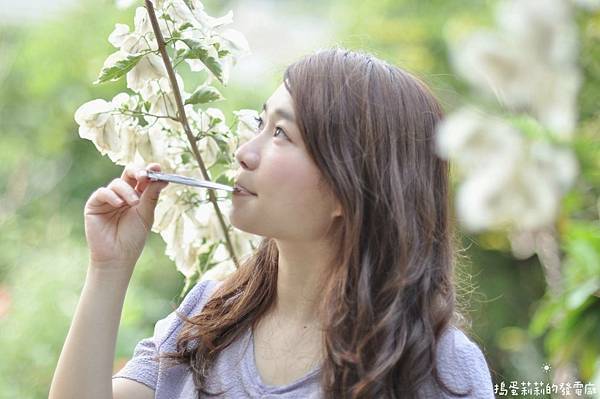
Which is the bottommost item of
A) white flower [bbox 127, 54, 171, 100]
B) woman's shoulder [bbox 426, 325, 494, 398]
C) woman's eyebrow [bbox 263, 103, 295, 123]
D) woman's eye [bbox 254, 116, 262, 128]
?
woman's shoulder [bbox 426, 325, 494, 398]

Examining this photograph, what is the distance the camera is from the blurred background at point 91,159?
8.28ft

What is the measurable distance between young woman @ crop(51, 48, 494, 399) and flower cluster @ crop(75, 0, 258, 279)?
52mm

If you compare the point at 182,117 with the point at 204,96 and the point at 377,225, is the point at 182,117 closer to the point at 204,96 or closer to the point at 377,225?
the point at 204,96

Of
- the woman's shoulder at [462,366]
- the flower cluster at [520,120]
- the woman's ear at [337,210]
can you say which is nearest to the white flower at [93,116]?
the woman's ear at [337,210]

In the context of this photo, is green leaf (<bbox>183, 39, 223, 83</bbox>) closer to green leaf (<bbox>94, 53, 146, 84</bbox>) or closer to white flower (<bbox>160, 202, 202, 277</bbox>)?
green leaf (<bbox>94, 53, 146, 84</bbox>)

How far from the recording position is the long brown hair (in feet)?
3.67

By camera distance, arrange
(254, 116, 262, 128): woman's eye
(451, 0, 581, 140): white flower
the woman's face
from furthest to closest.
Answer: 1. (254, 116, 262, 128): woman's eye
2. the woman's face
3. (451, 0, 581, 140): white flower

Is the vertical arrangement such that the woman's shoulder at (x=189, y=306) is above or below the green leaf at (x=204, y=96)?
below

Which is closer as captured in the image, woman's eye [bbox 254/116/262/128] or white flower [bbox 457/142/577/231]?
white flower [bbox 457/142/577/231]

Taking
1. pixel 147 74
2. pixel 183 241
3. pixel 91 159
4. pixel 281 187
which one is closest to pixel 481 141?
pixel 281 187

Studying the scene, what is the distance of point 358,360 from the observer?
1099 mm

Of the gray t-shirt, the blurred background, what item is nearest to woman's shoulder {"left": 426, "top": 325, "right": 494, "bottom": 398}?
the gray t-shirt

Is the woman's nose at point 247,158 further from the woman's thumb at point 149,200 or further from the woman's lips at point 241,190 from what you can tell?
the woman's thumb at point 149,200

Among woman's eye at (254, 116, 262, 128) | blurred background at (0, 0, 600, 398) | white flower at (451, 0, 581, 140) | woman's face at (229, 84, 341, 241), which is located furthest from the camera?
blurred background at (0, 0, 600, 398)
